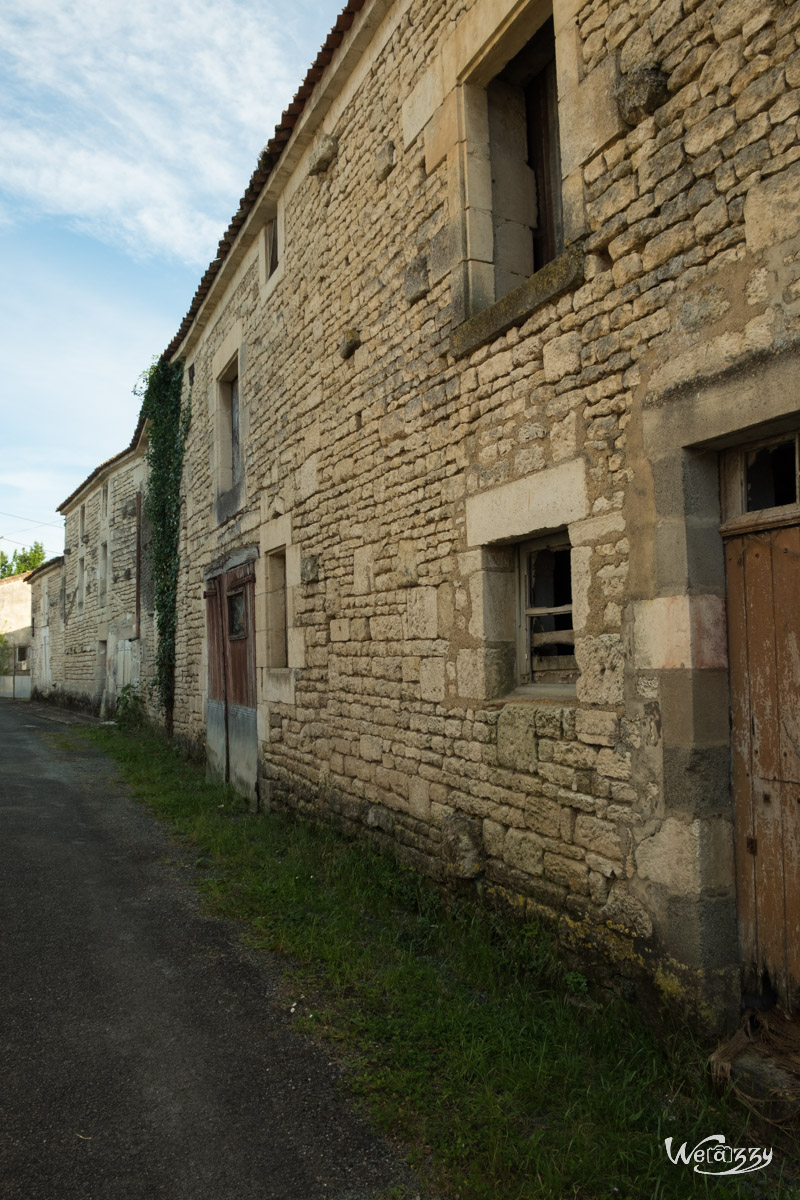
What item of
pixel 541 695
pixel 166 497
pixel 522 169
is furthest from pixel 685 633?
pixel 166 497

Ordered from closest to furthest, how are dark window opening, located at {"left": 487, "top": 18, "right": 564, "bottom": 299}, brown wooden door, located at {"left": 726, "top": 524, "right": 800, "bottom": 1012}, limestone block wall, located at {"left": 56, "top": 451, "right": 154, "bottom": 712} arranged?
brown wooden door, located at {"left": 726, "top": 524, "right": 800, "bottom": 1012} < dark window opening, located at {"left": 487, "top": 18, "right": 564, "bottom": 299} < limestone block wall, located at {"left": 56, "top": 451, "right": 154, "bottom": 712}

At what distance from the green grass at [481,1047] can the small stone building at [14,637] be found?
27302mm

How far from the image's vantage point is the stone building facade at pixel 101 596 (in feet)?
52.4

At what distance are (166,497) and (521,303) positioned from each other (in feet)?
31.0

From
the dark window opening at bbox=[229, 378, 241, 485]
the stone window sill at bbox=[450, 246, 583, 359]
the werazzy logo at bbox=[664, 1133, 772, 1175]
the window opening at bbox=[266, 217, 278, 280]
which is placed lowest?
the werazzy logo at bbox=[664, 1133, 772, 1175]

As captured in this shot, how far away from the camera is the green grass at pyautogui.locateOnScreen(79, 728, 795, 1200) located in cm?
240

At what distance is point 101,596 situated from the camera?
19000 mm

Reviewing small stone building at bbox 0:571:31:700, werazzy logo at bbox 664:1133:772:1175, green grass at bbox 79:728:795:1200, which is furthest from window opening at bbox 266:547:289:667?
→ small stone building at bbox 0:571:31:700

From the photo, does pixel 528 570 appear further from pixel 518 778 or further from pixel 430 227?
pixel 430 227

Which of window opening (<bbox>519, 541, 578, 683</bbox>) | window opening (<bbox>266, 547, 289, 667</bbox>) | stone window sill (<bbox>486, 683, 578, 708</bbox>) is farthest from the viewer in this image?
window opening (<bbox>266, 547, 289, 667</bbox>)

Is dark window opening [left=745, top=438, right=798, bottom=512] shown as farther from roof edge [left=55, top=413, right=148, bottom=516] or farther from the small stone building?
the small stone building

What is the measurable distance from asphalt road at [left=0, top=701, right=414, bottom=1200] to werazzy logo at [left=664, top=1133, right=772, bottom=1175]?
0.85 m

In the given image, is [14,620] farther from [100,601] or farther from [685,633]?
[685,633]

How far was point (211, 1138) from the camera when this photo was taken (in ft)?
8.51
